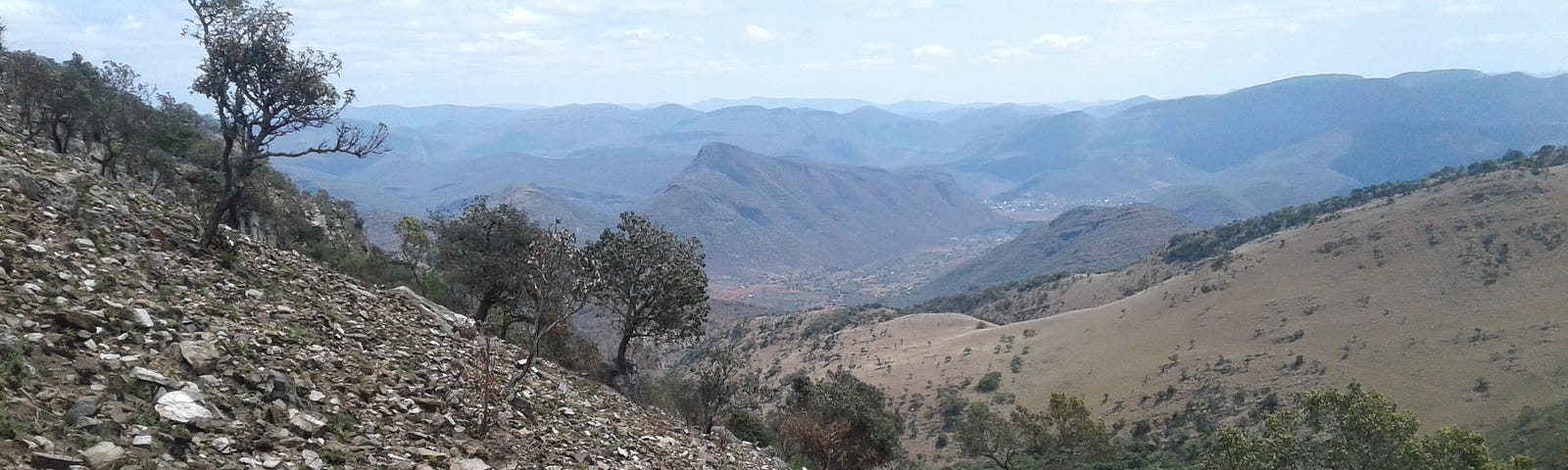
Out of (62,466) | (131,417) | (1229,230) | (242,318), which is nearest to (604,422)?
(242,318)

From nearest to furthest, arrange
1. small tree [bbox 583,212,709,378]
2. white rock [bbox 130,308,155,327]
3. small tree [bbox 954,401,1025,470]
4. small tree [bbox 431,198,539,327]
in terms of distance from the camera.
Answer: white rock [bbox 130,308,155,327] < small tree [bbox 583,212,709,378] < small tree [bbox 431,198,539,327] < small tree [bbox 954,401,1025,470]

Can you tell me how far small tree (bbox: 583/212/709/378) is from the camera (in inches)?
871

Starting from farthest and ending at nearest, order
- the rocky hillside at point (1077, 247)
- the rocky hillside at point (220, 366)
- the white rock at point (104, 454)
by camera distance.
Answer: the rocky hillside at point (1077, 247), the rocky hillside at point (220, 366), the white rock at point (104, 454)

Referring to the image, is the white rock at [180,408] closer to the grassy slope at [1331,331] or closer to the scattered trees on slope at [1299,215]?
the grassy slope at [1331,331]

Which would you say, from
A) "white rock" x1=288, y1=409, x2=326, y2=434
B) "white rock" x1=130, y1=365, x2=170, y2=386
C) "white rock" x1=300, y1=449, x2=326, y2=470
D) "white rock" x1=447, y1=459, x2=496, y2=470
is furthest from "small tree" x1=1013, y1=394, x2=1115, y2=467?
"white rock" x1=130, y1=365, x2=170, y2=386

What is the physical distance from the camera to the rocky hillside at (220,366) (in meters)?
6.83

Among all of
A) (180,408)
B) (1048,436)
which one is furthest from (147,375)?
(1048,436)

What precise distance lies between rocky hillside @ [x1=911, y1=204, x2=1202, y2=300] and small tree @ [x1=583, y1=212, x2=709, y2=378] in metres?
128

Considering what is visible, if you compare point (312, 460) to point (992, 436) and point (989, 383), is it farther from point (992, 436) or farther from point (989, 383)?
point (989, 383)

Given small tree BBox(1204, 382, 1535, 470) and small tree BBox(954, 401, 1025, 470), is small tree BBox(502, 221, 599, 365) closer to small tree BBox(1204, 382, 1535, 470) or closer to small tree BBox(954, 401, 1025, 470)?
small tree BBox(1204, 382, 1535, 470)

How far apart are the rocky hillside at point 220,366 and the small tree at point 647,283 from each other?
6.53m

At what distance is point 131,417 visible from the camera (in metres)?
6.84

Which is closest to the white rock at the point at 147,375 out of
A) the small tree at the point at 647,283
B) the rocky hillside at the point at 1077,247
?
the small tree at the point at 647,283

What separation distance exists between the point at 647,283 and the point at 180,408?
14.9 metres
